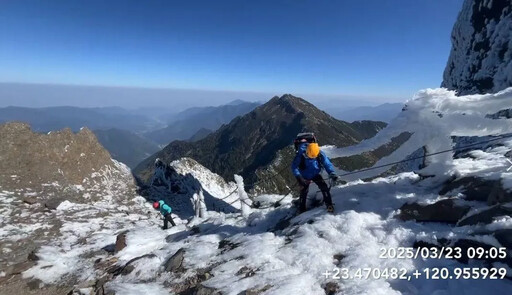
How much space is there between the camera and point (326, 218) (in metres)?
11.8

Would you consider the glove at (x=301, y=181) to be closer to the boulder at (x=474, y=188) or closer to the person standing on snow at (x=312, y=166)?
the person standing on snow at (x=312, y=166)

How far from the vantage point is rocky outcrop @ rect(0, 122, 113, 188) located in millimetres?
28703

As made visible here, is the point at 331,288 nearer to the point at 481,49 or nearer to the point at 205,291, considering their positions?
the point at 205,291

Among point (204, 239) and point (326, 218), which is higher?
point (326, 218)

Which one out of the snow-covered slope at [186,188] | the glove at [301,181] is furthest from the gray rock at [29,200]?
the glove at [301,181]

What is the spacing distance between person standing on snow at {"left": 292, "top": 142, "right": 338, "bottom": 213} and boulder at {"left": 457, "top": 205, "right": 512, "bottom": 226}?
4.38 m

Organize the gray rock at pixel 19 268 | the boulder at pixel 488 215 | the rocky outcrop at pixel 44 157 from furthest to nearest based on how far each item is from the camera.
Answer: the rocky outcrop at pixel 44 157 → the gray rock at pixel 19 268 → the boulder at pixel 488 215

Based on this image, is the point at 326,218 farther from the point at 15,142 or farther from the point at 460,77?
the point at 460,77

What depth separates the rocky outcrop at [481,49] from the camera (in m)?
51.6

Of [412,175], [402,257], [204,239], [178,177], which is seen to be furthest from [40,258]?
[178,177]

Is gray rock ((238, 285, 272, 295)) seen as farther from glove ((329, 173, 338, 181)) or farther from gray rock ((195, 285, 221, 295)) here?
glove ((329, 173, 338, 181))

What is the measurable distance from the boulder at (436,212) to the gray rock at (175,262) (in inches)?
327

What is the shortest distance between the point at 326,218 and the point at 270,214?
419 centimetres

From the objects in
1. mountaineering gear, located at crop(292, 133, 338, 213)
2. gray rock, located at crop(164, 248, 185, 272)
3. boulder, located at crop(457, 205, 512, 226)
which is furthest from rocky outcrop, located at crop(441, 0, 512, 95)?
gray rock, located at crop(164, 248, 185, 272)
